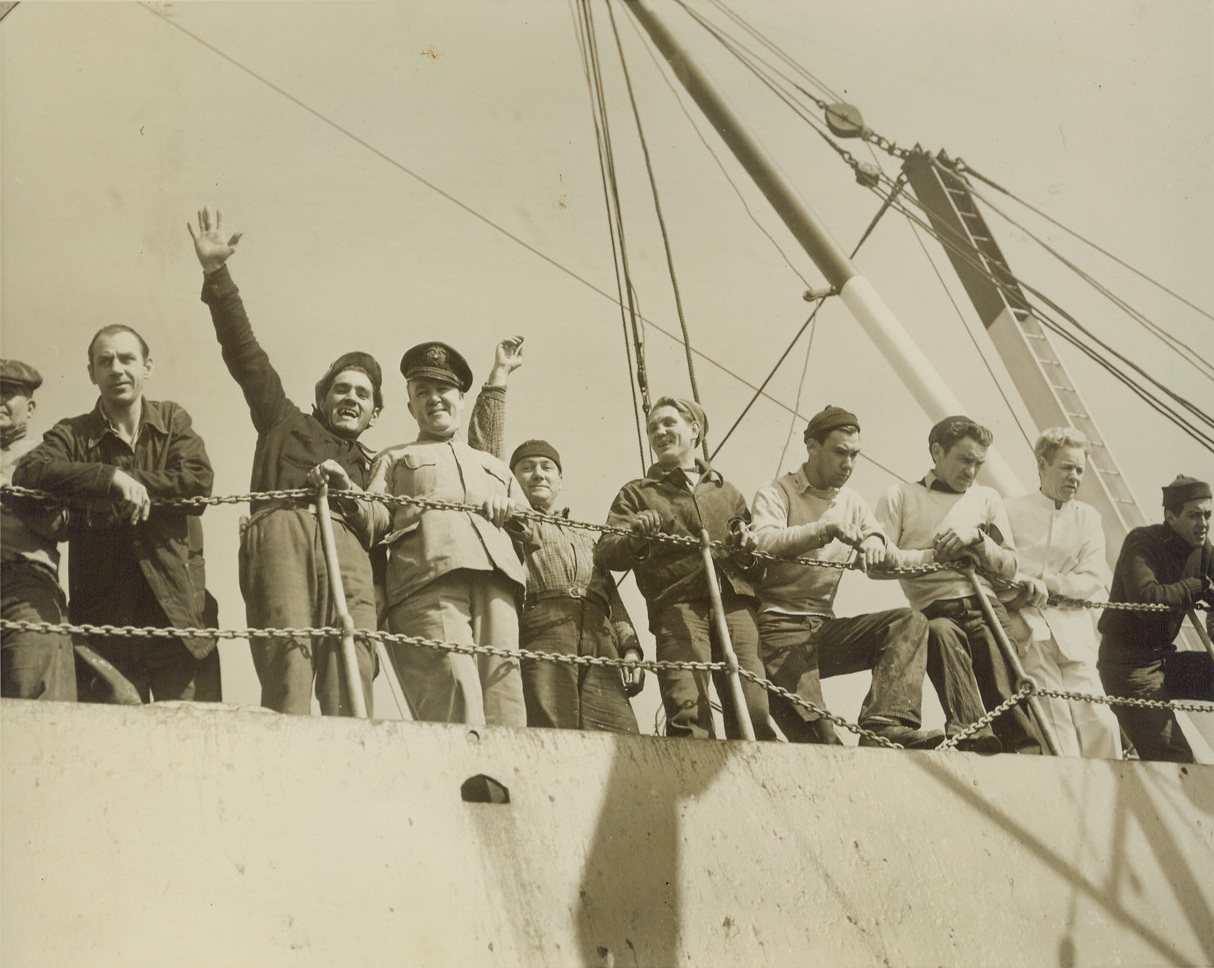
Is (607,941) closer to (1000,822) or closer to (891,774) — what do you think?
(891,774)

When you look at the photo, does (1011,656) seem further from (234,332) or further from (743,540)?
(234,332)

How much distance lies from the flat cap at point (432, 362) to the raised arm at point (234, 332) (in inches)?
17.3

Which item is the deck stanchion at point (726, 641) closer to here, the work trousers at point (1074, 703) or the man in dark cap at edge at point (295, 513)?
the man in dark cap at edge at point (295, 513)

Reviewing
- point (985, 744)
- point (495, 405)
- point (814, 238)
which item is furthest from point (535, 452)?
point (814, 238)

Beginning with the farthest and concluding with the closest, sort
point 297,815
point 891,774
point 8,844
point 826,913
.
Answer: point 891,774, point 826,913, point 297,815, point 8,844

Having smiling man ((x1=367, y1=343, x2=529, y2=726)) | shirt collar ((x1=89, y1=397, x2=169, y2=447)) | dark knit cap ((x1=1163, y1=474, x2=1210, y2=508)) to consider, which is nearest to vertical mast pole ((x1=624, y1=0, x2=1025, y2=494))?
dark knit cap ((x1=1163, y1=474, x2=1210, y2=508))

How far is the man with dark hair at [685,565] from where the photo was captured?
4.46m

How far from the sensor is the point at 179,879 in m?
3.30

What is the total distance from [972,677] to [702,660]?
1.05m

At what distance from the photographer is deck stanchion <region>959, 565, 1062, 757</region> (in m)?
4.89

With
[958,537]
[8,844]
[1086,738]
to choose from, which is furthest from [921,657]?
[8,844]

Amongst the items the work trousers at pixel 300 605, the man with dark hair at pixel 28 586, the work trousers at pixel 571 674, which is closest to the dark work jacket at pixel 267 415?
the work trousers at pixel 300 605

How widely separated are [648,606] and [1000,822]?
1.36 m

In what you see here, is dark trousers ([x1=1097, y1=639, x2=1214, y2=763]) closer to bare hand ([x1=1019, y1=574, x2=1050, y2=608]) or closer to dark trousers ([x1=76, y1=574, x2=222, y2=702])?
bare hand ([x1=1019, y1=574, x2=1050, y2=608])
